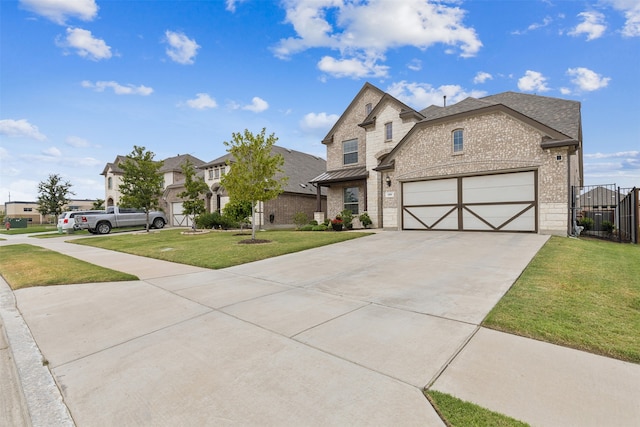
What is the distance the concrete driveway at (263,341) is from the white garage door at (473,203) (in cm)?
670

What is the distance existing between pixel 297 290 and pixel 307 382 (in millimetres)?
3107

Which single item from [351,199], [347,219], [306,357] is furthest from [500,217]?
[306,357]

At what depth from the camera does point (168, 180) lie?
32344mm

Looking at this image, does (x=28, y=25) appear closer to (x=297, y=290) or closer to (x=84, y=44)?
(x=84, y=44)

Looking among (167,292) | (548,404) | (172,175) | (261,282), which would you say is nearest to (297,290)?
(261,282)

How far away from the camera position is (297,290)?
570cm

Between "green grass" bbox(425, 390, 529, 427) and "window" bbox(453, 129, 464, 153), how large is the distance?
13799 mm

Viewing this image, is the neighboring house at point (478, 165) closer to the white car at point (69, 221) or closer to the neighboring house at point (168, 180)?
the neighboring house at point (168, 180)

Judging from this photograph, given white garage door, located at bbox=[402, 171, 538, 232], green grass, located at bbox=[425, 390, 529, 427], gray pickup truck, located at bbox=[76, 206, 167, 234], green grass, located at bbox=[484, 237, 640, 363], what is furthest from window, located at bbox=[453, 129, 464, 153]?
gray pickup truck, located at bbox=[76, 206, 167, 234]

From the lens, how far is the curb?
2.35 metres

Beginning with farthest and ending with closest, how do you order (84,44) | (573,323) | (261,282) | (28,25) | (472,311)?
(84,44) < (28,25) < (261,282) < (472,311) < (573,323)

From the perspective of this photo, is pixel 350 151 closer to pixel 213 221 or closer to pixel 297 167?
pixel 297 167

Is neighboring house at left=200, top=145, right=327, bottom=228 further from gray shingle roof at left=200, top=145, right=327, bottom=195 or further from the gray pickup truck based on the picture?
the gray pickup truck

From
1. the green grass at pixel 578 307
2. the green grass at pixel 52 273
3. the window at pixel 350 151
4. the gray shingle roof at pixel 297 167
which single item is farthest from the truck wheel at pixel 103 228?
the green grass at pixel 578 307
